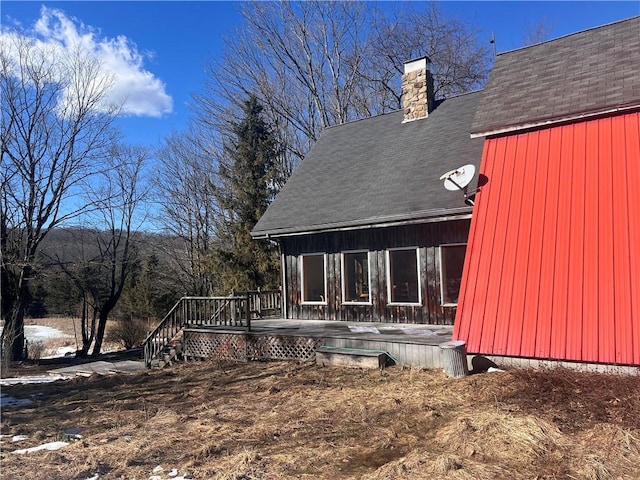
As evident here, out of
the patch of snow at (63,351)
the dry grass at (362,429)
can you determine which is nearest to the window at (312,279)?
the dry grass at (362,429)

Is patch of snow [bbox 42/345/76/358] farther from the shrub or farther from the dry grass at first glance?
the dry grass

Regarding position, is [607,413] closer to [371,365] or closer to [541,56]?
[371,365]

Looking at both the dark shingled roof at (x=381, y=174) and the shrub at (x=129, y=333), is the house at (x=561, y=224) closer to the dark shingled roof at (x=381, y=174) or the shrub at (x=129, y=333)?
the dark shingled roof at (x=381, y=174)

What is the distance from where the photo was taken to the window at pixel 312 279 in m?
12.0

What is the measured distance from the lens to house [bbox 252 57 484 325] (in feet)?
32.5

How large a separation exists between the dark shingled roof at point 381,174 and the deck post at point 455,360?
3.13 m

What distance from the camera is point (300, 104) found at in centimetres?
2516

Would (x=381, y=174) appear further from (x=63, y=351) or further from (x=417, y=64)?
(x=63, y=351)

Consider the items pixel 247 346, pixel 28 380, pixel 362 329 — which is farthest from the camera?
pixel 28 380

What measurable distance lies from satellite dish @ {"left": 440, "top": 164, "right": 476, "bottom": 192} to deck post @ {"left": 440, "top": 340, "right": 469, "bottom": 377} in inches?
118

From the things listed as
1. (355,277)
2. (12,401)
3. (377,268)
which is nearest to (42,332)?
(12,401)

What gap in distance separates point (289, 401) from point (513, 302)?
340 centimetres

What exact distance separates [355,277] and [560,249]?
5.49 metres

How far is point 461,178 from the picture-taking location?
8.37 m
